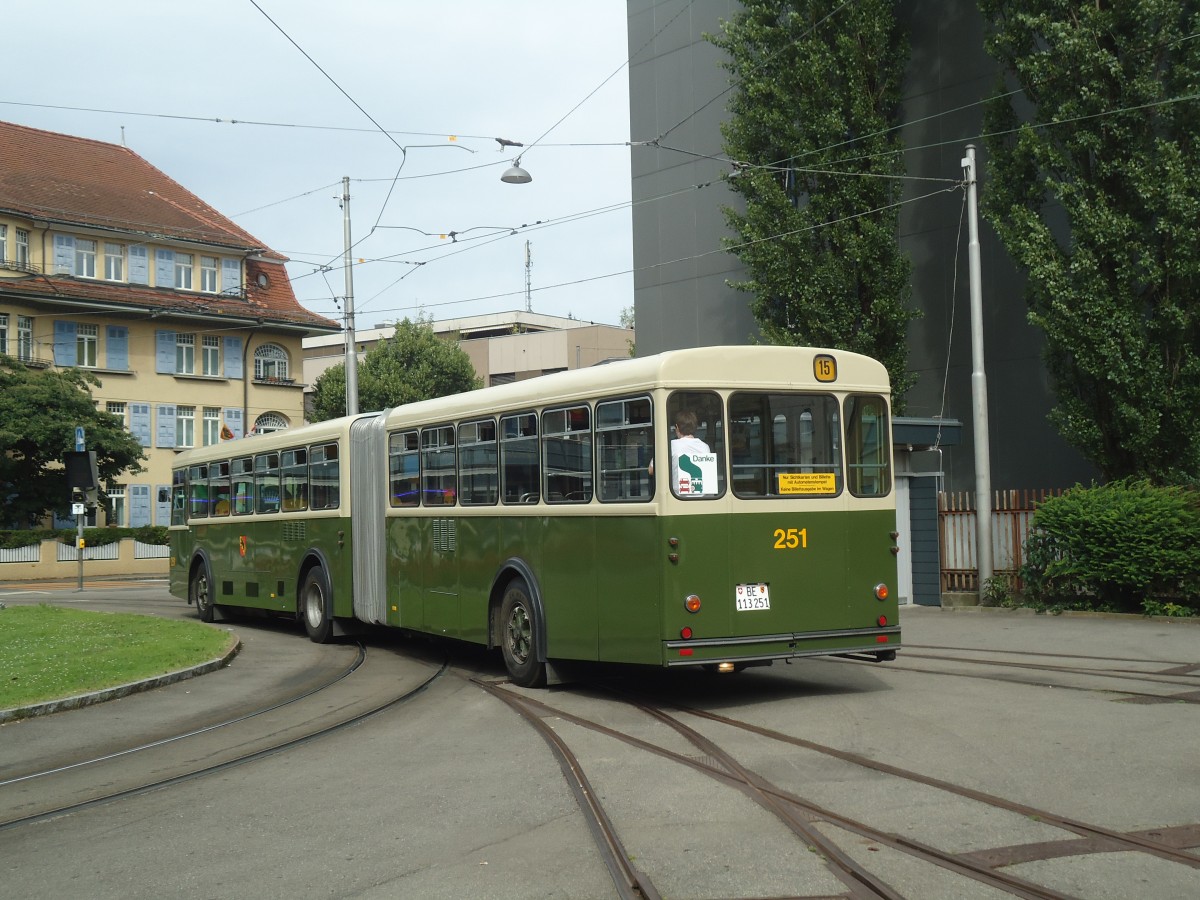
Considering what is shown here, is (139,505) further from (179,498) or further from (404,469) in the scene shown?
(404,469)

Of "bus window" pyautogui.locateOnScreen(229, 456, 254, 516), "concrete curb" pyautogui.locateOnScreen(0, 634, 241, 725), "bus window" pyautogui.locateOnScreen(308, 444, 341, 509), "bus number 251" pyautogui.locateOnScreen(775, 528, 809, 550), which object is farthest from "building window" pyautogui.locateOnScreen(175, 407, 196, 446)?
"bus number 251" pyautogui.locateOnScreen(775, 528, 809, 550)

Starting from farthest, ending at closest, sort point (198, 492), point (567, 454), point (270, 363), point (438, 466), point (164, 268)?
point (270, 363) → point (164, 268) → point (198, 492) → point (438, 466) → point (567, 454)

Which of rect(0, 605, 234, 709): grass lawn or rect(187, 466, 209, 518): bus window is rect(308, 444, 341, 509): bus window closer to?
rect(0, 605, 234, 709): grass lawn

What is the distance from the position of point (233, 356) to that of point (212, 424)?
297 cm

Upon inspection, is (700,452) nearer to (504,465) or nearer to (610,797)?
(504,465)

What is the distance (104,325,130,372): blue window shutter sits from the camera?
5075cm

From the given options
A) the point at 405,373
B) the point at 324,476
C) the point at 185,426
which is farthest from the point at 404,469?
the point at 405,373

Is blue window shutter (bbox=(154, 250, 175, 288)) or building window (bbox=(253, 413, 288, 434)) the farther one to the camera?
building window (bbox=(253, 413, 288, 434))

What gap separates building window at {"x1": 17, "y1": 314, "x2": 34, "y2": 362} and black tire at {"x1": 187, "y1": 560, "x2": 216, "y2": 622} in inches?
1106

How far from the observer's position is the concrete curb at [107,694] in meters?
11.9

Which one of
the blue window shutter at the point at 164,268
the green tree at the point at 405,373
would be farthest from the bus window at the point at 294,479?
the green tree at the point at 405,373

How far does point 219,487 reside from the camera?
22.2 m

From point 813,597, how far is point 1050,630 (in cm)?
749

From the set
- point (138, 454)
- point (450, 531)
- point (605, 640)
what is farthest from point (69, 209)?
point (605, 640)
